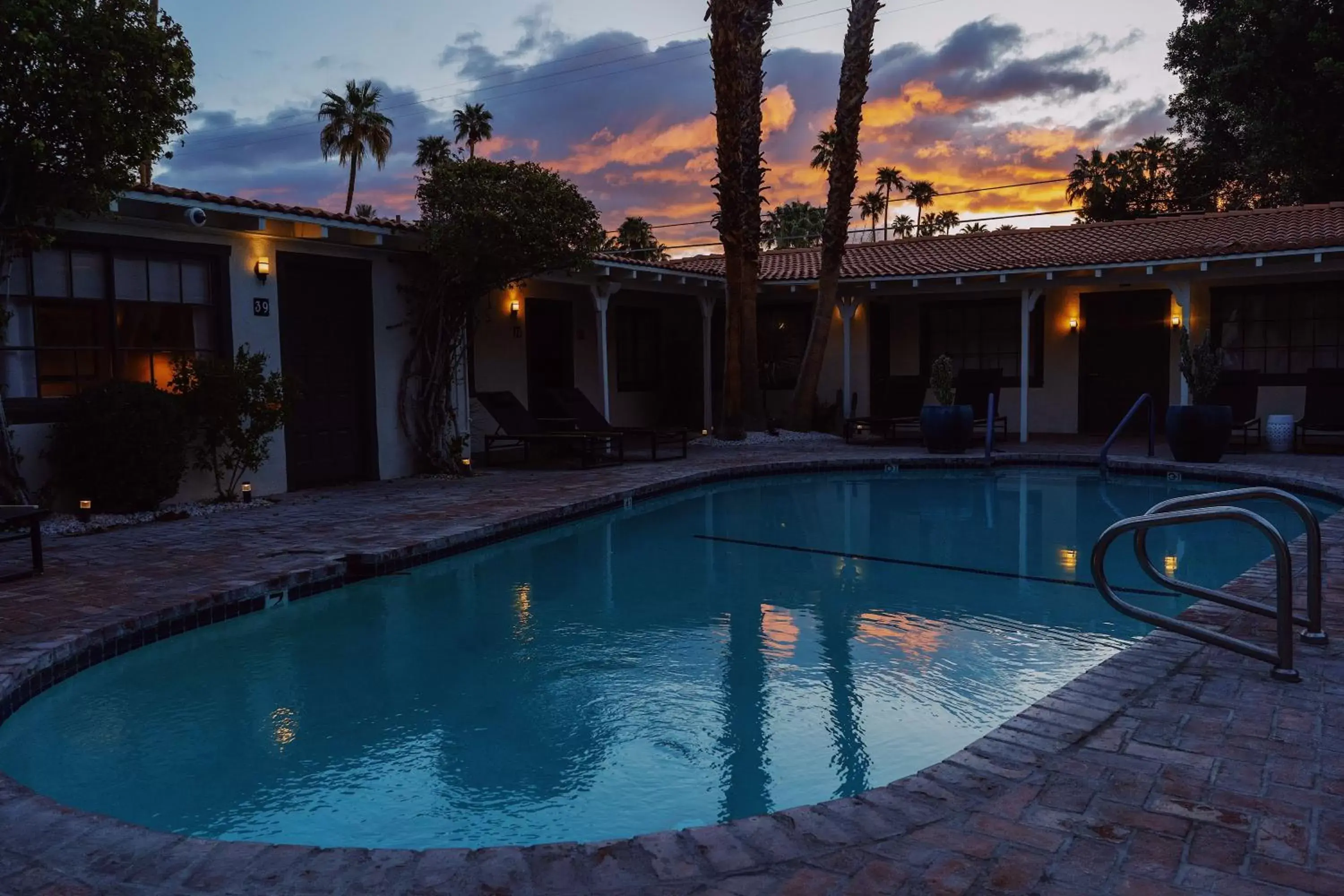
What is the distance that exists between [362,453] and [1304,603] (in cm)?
912

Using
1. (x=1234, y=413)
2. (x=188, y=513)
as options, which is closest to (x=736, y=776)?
(x=188, y=513)

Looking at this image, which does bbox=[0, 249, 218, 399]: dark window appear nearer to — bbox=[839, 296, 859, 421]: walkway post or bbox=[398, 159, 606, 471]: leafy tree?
bbox=[398, 159, 606, 471]: leafy tree

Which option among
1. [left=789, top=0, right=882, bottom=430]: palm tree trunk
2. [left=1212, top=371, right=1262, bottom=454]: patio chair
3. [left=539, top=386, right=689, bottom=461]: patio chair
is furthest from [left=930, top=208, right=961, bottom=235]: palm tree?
[left=539, top=386, right=689, bottom=461]: patio chair

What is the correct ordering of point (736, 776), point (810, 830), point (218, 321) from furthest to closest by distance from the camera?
point (218, 321), point (736, 776), point (810, 830)

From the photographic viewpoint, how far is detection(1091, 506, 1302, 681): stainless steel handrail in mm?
3307

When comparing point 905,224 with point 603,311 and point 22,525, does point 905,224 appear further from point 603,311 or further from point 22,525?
point 22,525

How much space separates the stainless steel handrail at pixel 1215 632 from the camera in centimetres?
331

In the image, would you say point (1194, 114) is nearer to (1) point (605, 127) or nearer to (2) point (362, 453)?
(1) point (605, 127)

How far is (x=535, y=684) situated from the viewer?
15.0 ft

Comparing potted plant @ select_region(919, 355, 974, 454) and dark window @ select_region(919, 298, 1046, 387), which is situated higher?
dark window @ select_region(919, 298, 1046, 387)

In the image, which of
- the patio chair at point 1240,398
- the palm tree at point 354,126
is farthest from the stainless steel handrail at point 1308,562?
the palm tree at point 354,126

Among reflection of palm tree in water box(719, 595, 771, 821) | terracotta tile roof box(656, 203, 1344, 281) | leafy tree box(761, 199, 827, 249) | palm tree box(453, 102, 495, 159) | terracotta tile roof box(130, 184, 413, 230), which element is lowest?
reflection of palm tree in water box(719, 595, 771, 821)

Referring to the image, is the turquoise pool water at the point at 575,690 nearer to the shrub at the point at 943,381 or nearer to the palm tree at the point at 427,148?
the shrub at the point at 943,381

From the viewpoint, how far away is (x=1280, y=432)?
41.6 ft
